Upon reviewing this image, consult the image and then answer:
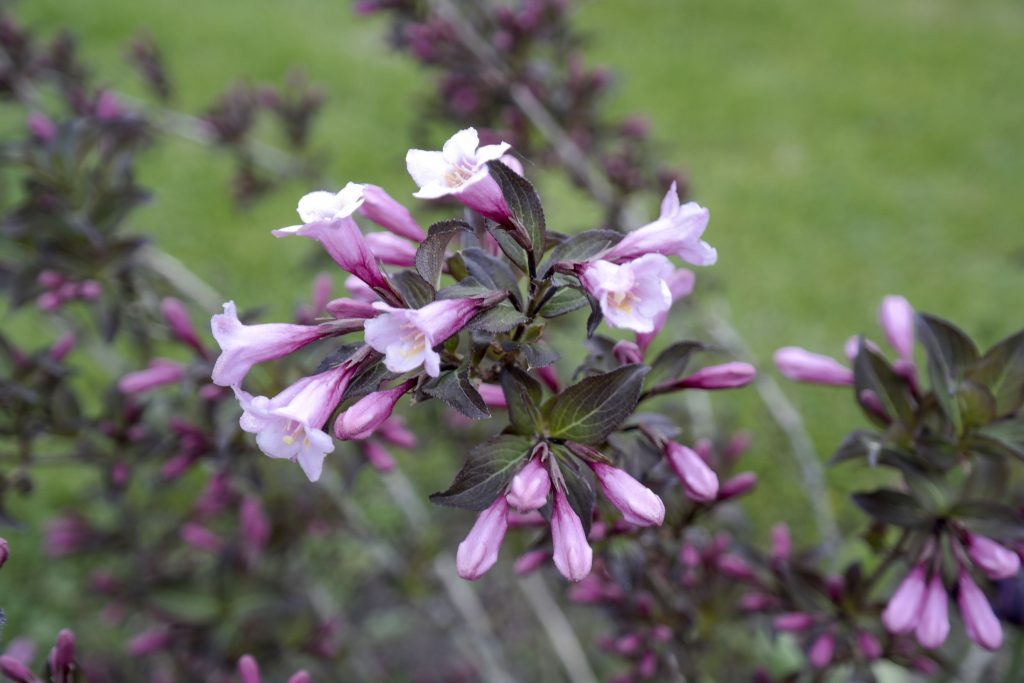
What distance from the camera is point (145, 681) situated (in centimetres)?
290

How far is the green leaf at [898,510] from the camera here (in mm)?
1381

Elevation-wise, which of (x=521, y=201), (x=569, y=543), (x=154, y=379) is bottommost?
(x=154, y=379)

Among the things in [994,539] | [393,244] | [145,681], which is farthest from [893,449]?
[145,681]

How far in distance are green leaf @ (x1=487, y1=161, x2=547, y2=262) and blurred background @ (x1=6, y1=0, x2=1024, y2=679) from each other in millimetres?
2104

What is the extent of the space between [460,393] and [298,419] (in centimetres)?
18

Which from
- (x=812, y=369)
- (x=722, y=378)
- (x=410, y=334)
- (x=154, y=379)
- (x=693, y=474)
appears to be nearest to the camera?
(x=410, y=334)

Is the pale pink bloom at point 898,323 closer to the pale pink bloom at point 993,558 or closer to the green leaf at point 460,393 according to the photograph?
the pale pink bloom at point 993,558

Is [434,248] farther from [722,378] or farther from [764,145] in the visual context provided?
[764,145]

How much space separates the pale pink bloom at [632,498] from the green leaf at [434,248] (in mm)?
313

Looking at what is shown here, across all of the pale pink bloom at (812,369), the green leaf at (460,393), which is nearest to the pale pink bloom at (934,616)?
the pale pink bloom at (812,369)

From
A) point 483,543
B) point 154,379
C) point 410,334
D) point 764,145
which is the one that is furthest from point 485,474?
point 764,145

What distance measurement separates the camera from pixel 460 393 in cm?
100

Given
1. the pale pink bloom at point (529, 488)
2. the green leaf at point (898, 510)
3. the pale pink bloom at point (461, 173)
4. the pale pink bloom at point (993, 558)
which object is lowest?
the green leaf at point (898, 510)

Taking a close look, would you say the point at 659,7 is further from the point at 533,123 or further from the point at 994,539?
the point at 994,539
